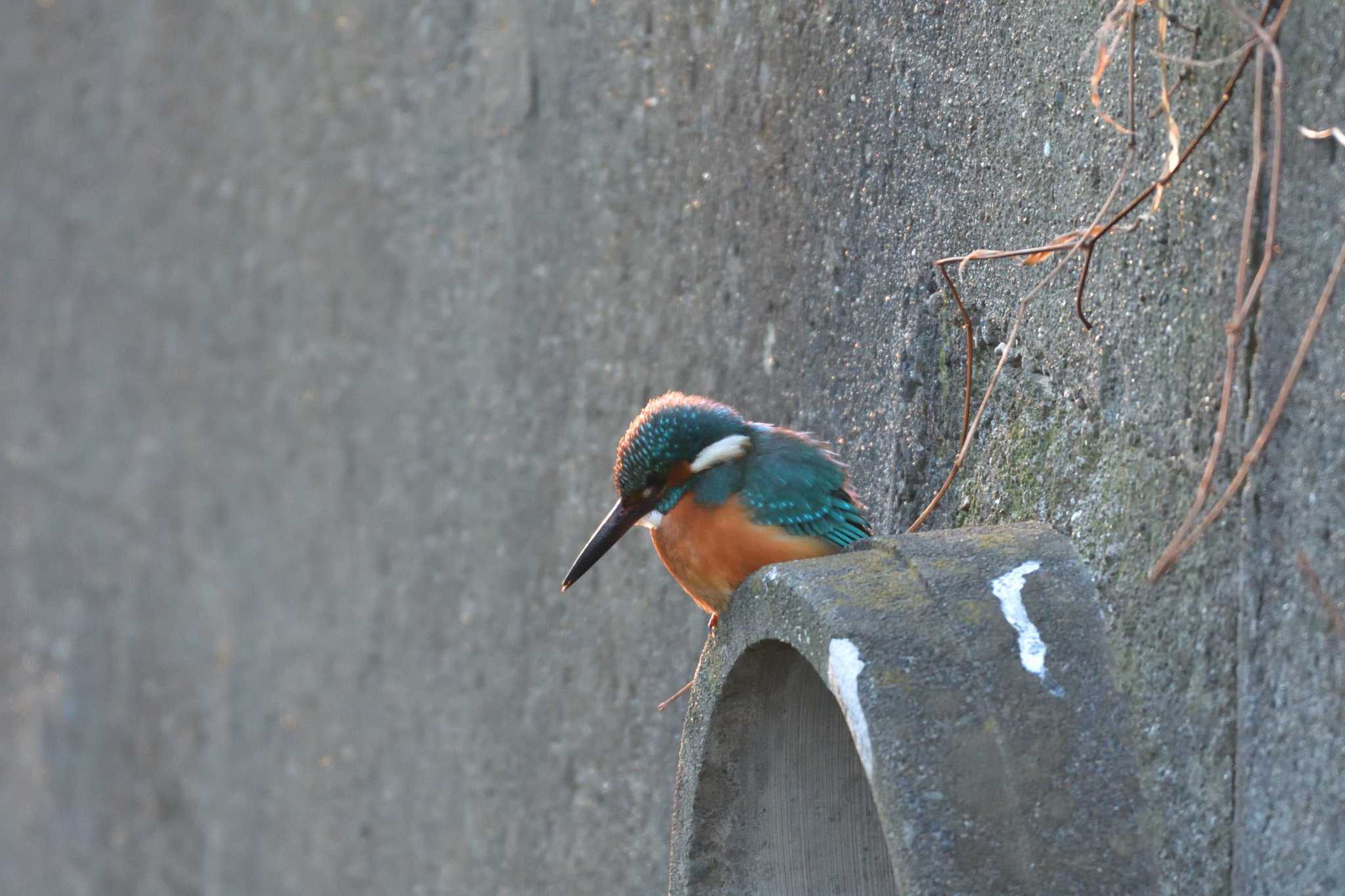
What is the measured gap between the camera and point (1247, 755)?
1400mm

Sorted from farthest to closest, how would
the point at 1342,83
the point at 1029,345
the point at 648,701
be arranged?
1. the point at 648,701
2. the point at 1029,345
3. the point at 1342,83

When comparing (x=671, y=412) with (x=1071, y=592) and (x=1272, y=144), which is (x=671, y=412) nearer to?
(x=1071, y=592)

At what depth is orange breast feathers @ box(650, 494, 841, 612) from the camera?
73.6 inches

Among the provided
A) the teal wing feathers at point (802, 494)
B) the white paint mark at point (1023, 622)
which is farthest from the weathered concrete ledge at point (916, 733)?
the teal wing feathers at point (802, 494)

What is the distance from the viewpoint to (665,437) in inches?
76.6

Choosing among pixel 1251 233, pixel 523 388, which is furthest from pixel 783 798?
pixel 523 388

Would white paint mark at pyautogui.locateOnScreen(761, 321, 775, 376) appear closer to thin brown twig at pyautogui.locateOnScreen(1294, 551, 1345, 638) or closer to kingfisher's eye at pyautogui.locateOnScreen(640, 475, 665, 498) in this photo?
kingfisher's eye at pyautogui.locateOnScreen(640, 475, 665, 498)

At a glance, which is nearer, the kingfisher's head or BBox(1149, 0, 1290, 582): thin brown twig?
BBox(1149, 0, 1290, 582): thin brown twig

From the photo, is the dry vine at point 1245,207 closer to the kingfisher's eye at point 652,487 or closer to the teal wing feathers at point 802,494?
the teal wing feathers at point 802,494

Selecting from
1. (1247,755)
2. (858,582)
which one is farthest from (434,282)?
(1247,755)

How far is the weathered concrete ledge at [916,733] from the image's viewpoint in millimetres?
1315

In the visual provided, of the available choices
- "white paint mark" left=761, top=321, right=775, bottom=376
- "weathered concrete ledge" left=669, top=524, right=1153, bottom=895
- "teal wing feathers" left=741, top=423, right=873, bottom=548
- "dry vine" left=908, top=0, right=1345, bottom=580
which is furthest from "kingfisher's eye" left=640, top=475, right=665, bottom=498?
"white paint mark" left=761, top=321, right=775, bottom=376

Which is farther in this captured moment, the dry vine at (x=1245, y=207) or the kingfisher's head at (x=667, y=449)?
the kingfisher's head at (x=667, y=449)

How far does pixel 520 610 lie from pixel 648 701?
0.54 m
